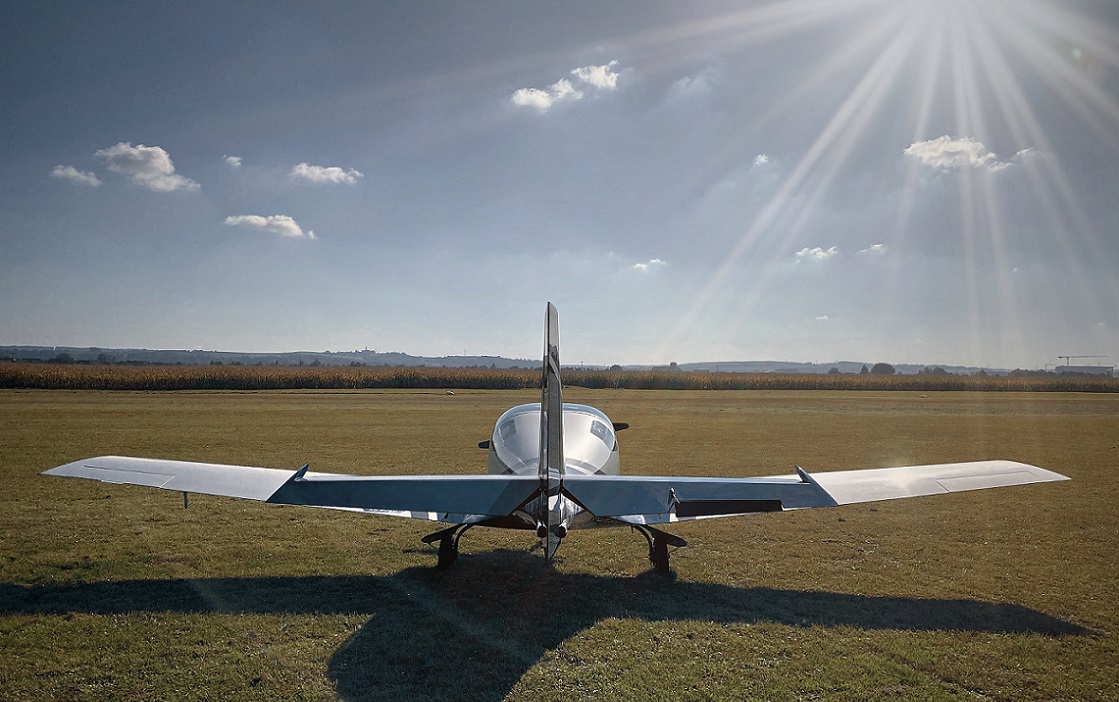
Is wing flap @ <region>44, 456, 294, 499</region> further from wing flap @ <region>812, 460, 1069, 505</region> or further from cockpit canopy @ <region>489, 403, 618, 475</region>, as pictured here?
wing flap @ <region>812, 460, 1069, 505</region>

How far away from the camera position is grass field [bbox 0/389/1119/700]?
399 centimetres

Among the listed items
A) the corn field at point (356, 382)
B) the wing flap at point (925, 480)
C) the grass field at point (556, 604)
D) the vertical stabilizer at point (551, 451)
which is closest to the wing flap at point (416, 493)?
the vertical stabilizer at point (551, 451)

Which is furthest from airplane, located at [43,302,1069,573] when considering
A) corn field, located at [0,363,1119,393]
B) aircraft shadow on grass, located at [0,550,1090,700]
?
corn field, located at [0,363,1119,393]

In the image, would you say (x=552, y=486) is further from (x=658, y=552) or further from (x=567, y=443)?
(x=658, y=552)

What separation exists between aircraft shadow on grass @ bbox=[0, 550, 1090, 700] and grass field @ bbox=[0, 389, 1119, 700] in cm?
3

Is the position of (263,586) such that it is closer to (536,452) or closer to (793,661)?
(536,452)

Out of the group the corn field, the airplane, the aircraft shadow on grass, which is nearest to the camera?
the airplane

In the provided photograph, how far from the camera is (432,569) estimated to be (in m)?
→ 6.21

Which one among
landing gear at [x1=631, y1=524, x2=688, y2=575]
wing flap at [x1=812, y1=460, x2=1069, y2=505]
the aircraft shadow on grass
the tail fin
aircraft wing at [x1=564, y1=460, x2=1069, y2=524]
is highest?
the tail fin

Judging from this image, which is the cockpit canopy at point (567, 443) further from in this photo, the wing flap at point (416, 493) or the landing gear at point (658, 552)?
the wing flap at point (416, 493)

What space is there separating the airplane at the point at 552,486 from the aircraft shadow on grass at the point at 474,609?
1.98 ft

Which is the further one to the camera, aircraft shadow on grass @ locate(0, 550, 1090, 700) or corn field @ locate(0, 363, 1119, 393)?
corn field @ locate(0, 363, 1119, 393)

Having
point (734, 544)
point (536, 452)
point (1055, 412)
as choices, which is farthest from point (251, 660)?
point (1055, 412)

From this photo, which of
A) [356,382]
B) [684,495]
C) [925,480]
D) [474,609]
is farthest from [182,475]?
[356,382]
